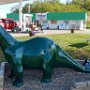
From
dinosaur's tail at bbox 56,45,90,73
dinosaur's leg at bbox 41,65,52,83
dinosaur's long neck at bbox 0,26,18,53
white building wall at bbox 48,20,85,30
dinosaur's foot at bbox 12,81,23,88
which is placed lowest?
white building wall at bbox 48,20,85,30

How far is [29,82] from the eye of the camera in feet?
23.2

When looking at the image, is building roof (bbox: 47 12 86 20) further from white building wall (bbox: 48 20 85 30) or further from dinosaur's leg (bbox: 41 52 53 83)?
dinosaur's leg (bbox: 41 52 53 83)

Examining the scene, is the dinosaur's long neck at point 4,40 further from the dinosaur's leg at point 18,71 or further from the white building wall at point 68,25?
the white building wall at point 68,25

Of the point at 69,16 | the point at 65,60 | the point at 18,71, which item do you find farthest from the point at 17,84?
the point at 69,16

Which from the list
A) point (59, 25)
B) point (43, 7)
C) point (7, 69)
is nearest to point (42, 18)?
point (59, 25)

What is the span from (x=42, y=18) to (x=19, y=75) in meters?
39.8

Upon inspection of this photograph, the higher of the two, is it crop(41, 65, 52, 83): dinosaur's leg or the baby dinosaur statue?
the baby dinosaur statue

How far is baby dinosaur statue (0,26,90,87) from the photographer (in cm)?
680

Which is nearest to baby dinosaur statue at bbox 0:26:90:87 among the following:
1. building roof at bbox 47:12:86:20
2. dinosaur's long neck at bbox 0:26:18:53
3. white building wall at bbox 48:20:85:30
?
dinosaur's long neck at bbox 0:26:18:53

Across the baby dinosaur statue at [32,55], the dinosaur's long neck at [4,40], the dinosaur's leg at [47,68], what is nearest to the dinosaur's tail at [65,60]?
the baby dinosaur statue at [32,55]

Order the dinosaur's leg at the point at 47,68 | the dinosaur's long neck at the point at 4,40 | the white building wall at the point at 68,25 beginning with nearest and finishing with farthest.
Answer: the dinosaur's leg at the point at 47,68
the dinosaur's long neck at the point at 4,40
the white building wall at the point at 68,25

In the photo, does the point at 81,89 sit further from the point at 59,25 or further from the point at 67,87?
the point at 59,25

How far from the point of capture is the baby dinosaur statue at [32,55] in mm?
6801

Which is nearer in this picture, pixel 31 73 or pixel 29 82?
pixel 29 82
